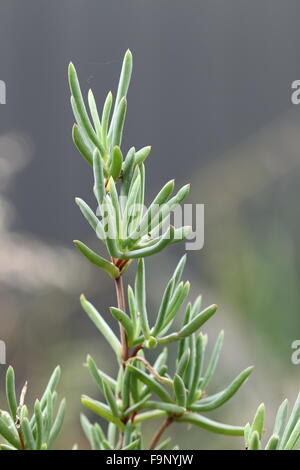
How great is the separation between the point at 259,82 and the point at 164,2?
0.46 meters

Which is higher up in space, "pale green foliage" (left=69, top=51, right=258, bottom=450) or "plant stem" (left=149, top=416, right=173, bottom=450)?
"pale green foliage" (left=69, top=51, right=258, bottom=450)

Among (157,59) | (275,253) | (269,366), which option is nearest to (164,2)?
(157,59)

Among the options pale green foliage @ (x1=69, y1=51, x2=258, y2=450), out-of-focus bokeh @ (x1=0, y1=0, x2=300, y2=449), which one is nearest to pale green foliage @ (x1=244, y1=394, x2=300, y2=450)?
pale green foliage @ (x1=69, y1=51, x2=258, y2=450)

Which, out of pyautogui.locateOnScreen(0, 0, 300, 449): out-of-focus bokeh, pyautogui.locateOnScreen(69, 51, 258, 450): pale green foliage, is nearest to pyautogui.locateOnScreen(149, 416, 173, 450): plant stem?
pyautogui.locateOnScreen(69, 51, 258, 450): pale green foliage

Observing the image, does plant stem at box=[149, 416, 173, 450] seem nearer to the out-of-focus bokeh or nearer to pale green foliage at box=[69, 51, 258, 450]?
pale green foliage at box=[69, 51, 258, 450]

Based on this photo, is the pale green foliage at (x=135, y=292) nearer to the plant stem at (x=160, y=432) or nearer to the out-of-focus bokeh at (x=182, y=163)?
the plant stem at (x=160, y=432)

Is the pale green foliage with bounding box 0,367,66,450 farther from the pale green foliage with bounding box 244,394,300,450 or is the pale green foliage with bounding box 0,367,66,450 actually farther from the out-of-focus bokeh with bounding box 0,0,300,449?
the out-of-focus bokeh with bounding box 0,0,300,449

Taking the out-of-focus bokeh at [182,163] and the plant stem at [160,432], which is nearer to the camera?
the plant stem at [160,432]

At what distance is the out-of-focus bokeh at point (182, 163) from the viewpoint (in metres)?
1.40

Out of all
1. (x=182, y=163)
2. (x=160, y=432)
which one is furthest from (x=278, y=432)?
(x=182, y=163)

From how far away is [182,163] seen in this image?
244cm

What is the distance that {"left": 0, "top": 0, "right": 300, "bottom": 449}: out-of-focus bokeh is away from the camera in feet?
4.59

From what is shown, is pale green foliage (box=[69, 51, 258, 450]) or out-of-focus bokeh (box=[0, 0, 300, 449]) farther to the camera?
out-of-focus bokeh (box=[0, 0, 300, 449])

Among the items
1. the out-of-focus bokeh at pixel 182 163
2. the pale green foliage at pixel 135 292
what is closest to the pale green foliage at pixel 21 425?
the pale green foliage at pixel 135 292
